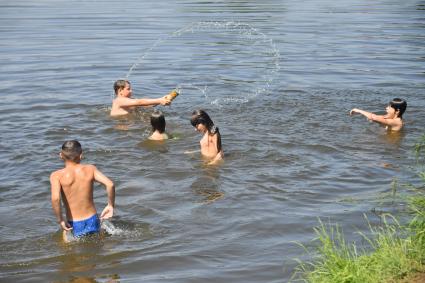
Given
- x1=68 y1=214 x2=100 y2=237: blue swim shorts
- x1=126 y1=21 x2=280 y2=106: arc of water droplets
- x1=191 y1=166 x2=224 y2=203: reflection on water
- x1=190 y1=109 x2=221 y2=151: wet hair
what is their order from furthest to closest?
x1=126 y1=21 x2=280 y2=106: arc of water droplets, x1=190 y1=109 x2=221 y2=151: wet hair, x1=191 y1=166 x2=224 y2=203: reflection on water, x1=68 y1=214 x2=100 y2=237: blue swim shorts

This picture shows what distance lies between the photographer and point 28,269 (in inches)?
266

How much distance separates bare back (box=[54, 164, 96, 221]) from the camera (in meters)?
7.13

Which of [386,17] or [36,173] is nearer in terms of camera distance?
[36,173]

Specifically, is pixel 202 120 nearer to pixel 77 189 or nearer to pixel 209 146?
pixel 209 146

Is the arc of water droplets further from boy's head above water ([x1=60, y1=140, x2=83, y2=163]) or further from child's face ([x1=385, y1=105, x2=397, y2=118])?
boy's head above water ([x1=60, y1=140, x2=83, y2=163])

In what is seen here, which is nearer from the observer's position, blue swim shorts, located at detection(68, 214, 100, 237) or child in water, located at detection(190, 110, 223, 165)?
blue swim shorts, located at detection(68, 214, 100, 237)

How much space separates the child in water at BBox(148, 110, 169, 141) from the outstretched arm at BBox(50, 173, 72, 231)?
164 inches

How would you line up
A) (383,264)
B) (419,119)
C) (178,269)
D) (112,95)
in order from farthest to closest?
(112,95), (419,119), (178,269), (383,264)

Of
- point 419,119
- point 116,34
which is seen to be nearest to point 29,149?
point 419,119

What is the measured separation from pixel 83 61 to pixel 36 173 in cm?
982

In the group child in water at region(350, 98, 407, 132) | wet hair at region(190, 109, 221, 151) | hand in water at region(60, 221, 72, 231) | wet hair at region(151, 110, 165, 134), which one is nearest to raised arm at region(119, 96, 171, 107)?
wet hair at region(151, 110, 165, 134)

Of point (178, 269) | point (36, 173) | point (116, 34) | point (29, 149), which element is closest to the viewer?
point (178, 269)

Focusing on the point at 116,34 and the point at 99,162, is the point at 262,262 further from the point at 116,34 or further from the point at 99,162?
the point at 116,34

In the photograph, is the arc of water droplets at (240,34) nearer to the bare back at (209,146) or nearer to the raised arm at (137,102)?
the raised arm at (137,102)
